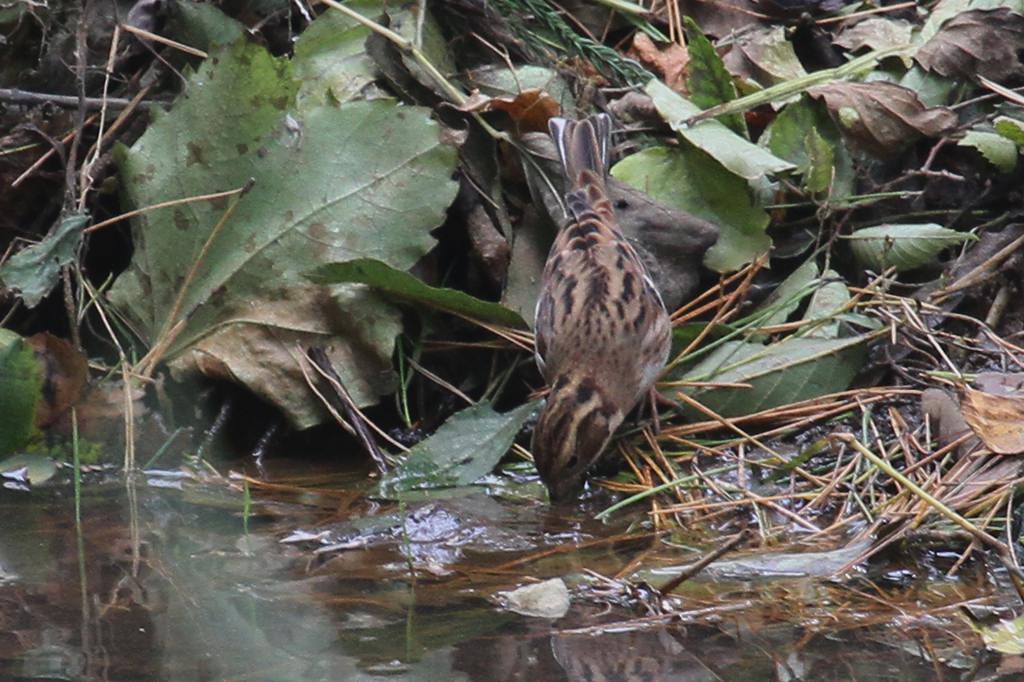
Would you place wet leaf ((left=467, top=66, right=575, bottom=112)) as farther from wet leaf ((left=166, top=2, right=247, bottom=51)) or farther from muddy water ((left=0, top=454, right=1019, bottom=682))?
muddy water ((left=0, top=454, right=1019, bottom=682))

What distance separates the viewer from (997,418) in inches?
207

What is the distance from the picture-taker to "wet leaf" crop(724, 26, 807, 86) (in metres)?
7.04

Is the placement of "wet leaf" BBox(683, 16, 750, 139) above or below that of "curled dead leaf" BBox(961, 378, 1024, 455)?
above

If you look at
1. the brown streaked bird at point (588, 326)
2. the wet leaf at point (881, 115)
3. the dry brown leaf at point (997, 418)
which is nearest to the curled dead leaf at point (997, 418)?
the dry brown leaf at point (997, 418)

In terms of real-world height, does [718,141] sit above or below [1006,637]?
above

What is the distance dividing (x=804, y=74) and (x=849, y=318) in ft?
4.90

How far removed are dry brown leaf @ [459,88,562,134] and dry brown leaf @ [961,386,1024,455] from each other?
7.15 ft

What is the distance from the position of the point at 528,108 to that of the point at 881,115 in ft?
5.02

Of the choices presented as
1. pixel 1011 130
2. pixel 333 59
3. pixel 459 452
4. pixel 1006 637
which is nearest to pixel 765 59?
pixel 1011 130

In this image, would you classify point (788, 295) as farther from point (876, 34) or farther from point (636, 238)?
point (876, 34)

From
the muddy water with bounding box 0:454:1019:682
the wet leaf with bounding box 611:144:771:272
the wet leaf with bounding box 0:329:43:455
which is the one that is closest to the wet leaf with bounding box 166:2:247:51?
the wet leaf with bounding box 0:329:43:455

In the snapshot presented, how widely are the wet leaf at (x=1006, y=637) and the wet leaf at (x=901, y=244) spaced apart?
2.28 meters

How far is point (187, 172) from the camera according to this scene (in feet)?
19.9

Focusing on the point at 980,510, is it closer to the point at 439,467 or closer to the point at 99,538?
the point at 439,467
